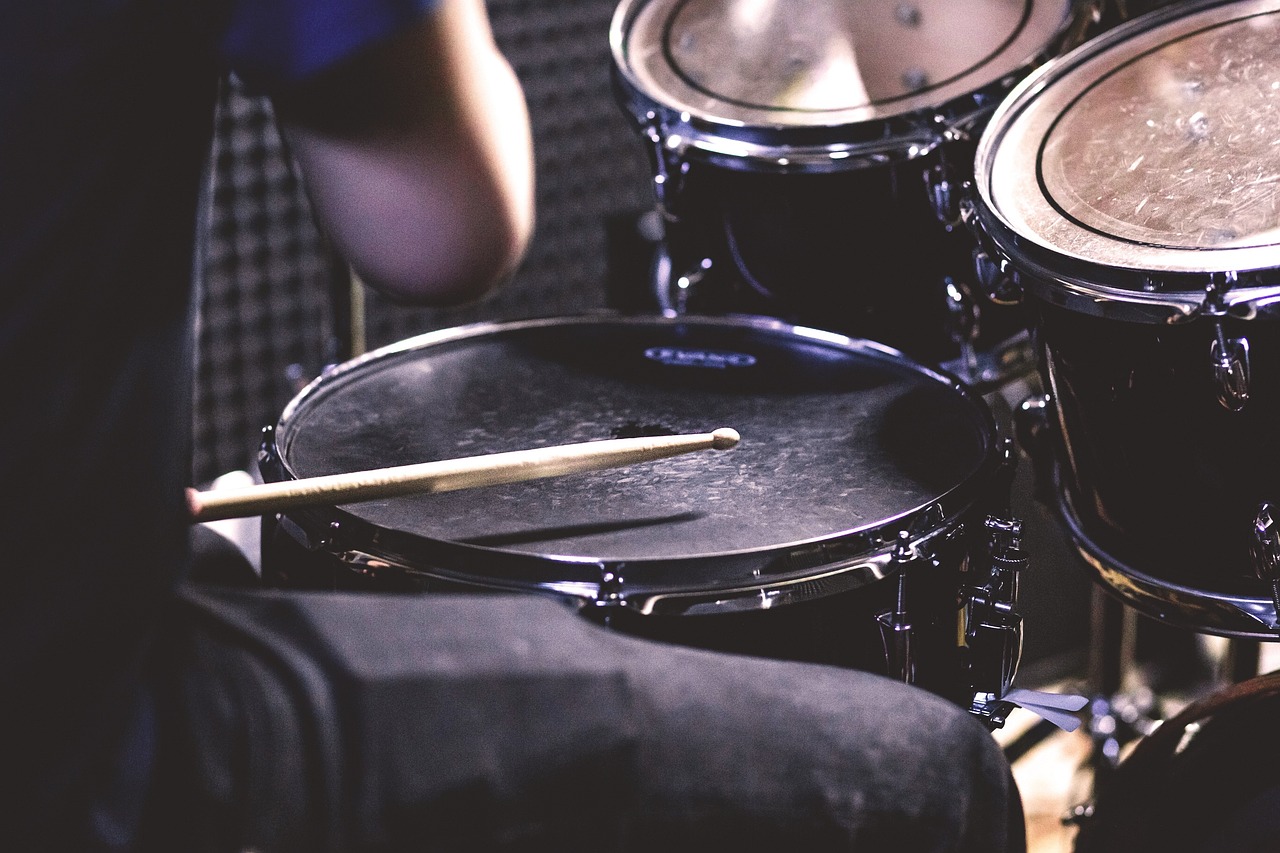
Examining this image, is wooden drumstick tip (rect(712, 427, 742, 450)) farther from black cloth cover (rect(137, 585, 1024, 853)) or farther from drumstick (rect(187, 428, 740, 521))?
black cloth cover (rect(137, 585, 1024, 853))

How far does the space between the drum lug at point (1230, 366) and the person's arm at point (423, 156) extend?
19.3 inches

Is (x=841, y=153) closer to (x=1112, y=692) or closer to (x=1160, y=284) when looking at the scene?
(x=1160, y=284)

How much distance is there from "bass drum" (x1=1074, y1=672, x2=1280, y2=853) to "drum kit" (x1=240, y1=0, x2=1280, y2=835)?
70mm

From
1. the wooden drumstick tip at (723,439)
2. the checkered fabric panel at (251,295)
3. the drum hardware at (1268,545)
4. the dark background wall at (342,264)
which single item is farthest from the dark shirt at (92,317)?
the checkered fabric panel at (251,295)

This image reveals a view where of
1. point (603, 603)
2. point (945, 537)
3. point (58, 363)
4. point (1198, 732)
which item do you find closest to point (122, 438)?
point (58, 363)

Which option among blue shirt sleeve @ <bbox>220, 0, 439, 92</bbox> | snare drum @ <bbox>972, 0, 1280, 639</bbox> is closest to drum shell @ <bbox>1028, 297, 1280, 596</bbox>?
snare drum @ <bbox>972, 0, 1280, 639</bbox>

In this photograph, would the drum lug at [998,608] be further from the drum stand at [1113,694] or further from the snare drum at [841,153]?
the drum stand at [1113,694]

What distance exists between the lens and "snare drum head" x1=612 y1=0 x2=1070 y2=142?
128 centimetres

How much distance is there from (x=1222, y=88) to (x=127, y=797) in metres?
0.95

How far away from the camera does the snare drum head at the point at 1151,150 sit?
948mm

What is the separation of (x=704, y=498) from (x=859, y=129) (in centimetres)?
47

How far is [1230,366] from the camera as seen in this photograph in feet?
2.95

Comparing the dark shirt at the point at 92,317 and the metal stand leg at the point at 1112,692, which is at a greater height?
the dark shirt at the point at 92,317

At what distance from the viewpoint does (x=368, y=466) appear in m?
0.97
